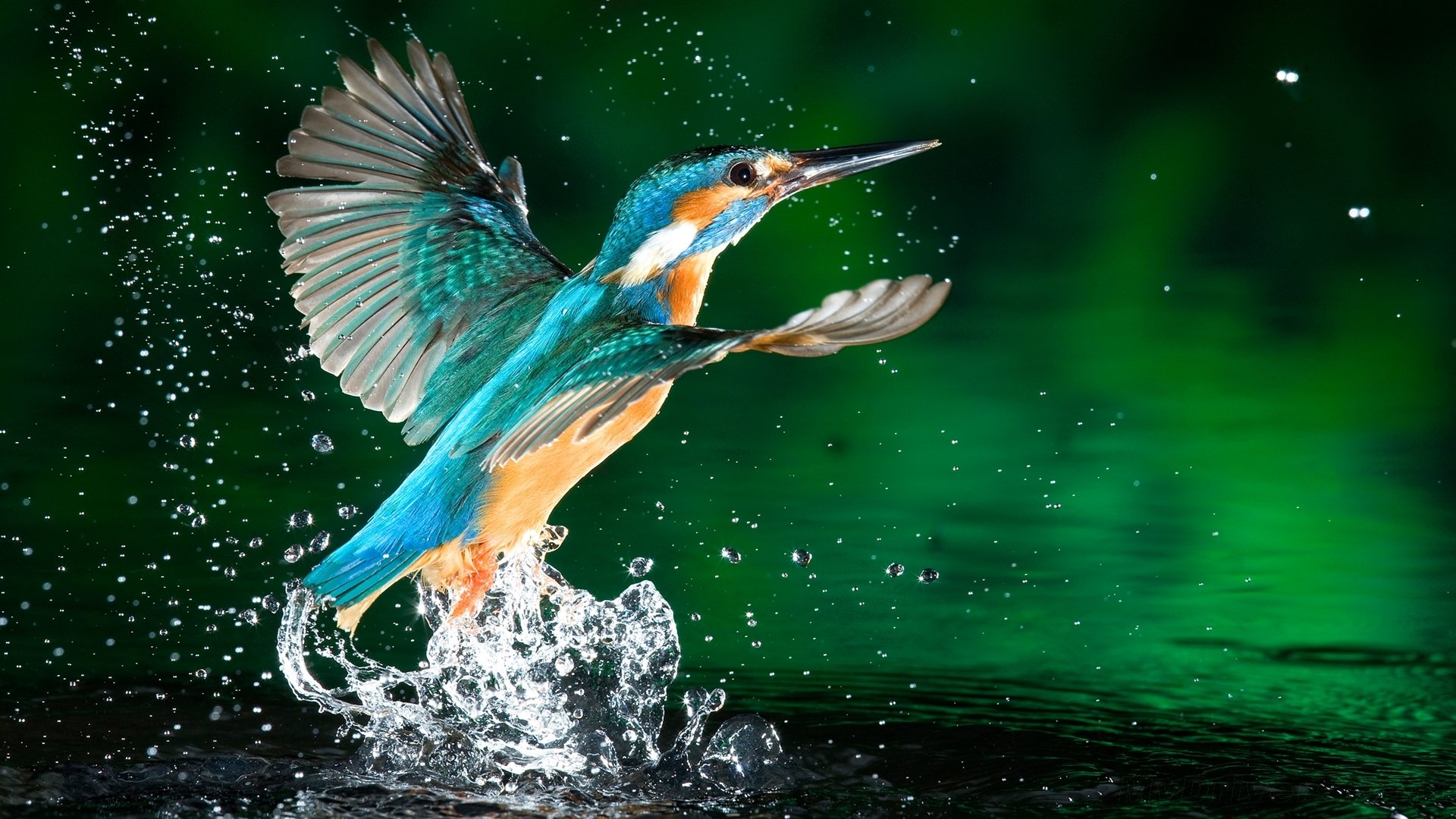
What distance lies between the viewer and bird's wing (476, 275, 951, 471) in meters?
1.97

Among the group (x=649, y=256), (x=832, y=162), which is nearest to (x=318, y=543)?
(x=649, y=256)

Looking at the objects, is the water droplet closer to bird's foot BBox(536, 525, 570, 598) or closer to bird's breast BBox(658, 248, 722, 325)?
bird's foot BBox(536, 525, 570, 598)

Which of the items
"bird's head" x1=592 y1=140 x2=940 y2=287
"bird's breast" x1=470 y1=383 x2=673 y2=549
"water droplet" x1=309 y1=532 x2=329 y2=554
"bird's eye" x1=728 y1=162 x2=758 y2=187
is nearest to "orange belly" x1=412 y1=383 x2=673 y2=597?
"bird's breast" x1=470 y1=383 x2=673 y2=549

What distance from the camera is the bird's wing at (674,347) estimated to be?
197 centimetres

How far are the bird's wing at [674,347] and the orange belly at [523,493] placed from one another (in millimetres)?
80

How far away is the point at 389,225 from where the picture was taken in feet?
9.85

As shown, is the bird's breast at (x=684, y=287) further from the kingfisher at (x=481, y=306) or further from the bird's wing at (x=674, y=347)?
the bird's wing at (x=674, y=347)

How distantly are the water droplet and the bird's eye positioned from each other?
4.28 feet

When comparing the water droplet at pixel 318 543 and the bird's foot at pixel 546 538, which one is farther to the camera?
the water droplet at pixel 318 543

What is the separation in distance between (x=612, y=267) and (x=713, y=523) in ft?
5.11

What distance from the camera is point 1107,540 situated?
413cm

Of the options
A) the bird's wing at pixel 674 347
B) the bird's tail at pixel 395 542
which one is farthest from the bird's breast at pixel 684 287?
the bird's tail at pixel 395 542

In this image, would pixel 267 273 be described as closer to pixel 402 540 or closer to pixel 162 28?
pixel 162 28

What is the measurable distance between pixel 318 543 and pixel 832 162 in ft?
5.36
